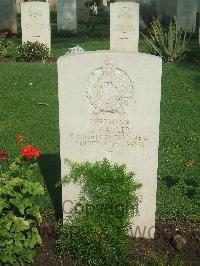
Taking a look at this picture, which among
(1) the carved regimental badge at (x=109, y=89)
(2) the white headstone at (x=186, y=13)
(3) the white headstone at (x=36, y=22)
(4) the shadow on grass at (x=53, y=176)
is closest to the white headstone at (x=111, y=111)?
(1) the carved regimental badge at (x=109, y=89)

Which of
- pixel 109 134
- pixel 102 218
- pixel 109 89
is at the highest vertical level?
pixel 109 89

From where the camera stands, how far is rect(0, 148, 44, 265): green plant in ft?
13.4

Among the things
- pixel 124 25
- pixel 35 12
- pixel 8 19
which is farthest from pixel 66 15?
pixel 124 25

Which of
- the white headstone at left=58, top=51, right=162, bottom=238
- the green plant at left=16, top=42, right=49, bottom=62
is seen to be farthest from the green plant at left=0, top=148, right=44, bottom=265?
the green plant at left=16, top=42, right=49, bottom=62

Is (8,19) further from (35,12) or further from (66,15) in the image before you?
(35,12)

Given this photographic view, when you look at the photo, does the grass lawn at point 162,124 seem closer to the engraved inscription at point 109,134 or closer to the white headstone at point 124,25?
the engraved inscription at point 109,134

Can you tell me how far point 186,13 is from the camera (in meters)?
16.3

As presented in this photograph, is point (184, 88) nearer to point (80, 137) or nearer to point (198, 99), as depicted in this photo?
point (198, 99)

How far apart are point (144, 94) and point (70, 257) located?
4.94 ft

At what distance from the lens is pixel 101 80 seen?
4.30 m

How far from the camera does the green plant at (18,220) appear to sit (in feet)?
13.4

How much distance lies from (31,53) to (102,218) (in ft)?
28.5

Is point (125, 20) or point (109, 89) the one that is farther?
point (125, 20)

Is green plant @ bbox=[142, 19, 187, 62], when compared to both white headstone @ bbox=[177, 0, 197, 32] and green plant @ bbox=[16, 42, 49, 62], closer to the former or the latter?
green plant @ bbox=[16, 42, 49, 62]
